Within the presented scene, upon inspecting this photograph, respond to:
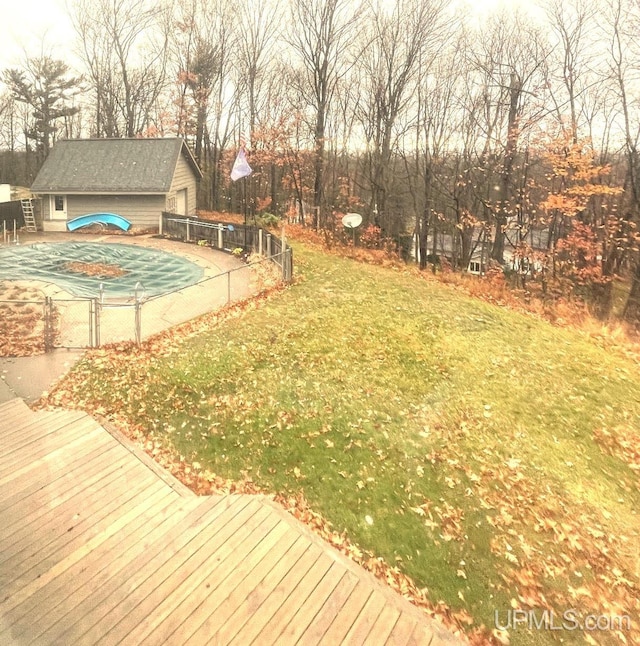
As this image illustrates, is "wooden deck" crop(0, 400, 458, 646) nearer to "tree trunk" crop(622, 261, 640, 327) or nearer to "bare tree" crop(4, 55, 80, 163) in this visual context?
"tree trunk" crop(622, 261, 640, 327)

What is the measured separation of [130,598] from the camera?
172 inches

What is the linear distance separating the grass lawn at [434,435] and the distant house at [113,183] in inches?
694

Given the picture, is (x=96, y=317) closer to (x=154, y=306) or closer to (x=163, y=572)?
(x=154, y=306)

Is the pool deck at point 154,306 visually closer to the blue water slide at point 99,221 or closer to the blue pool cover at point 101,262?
the blue pool cover at point 101,262

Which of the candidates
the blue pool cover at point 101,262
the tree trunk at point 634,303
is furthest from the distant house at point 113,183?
the tree trunk at point 634,303

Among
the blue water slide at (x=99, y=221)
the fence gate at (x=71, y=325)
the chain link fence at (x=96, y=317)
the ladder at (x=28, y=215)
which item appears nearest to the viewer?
the fence gate at (x=71, y=325)

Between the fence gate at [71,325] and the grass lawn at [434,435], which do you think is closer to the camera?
the grass lawn at [434,435]

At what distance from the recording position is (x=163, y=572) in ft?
15.3

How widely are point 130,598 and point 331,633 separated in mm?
2003

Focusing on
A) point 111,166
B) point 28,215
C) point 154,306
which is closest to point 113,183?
point 111,166

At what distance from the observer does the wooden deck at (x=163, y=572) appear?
4133mm

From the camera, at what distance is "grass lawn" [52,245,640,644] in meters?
5.34

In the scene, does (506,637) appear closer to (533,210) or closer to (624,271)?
(533,210)

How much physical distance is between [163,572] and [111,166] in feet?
93.1
